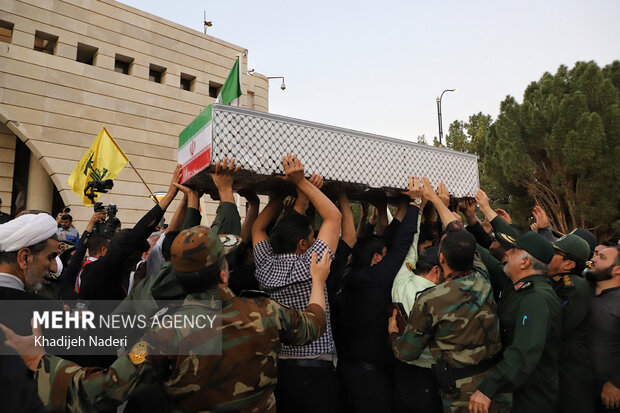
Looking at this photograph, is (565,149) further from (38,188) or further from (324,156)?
(38,188)

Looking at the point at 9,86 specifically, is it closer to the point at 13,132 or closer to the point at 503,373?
the point at 13,132

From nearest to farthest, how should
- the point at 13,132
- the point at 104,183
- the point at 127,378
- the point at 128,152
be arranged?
the point at 127,378 < the point at 104,183 < the point at 13,132 < the point at 128,152

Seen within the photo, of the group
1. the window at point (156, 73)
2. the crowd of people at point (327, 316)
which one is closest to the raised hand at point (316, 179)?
the crowd of people at point (327, 316)

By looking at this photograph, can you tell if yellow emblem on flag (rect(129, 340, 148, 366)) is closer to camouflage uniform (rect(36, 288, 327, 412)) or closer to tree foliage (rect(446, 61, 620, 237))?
camouflage uniform (rect(36, 288, 327, 412))

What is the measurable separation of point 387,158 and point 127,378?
217 cm

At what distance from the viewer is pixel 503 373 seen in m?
2.16

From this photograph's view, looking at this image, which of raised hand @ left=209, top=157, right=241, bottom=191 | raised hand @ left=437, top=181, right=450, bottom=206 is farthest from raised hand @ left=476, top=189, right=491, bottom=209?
raised hand @ left=209, top=157, right=241, bottom=191

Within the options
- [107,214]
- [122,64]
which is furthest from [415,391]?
[122,64]

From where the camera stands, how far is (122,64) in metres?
17.9

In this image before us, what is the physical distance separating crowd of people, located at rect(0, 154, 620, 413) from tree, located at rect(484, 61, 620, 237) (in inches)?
545

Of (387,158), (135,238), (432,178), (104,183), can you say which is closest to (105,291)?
(135,238)

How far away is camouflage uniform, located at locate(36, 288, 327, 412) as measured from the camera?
4.71ft

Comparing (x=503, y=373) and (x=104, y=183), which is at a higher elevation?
(x=104, y=183)

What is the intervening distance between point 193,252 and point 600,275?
10.8 ft
